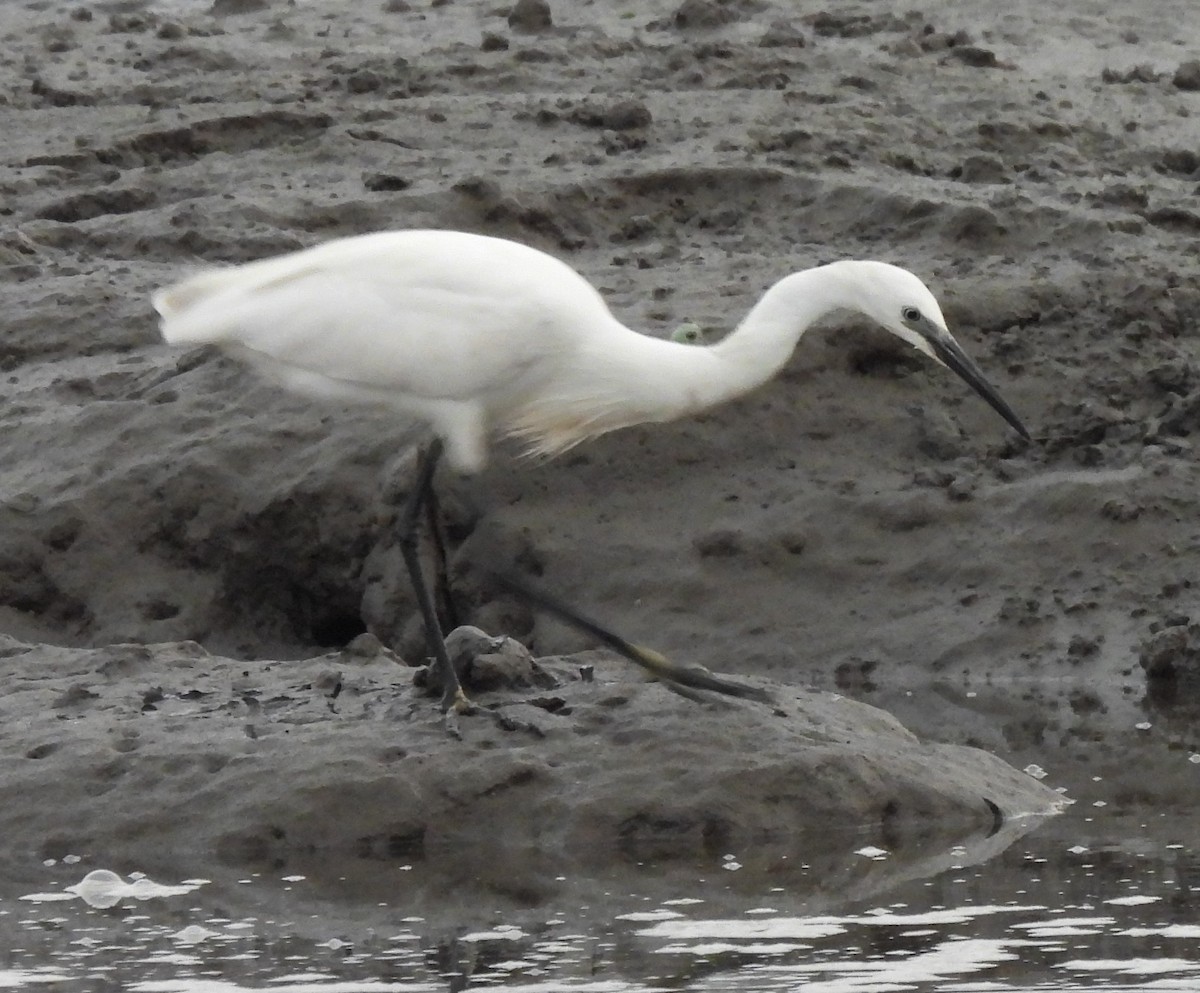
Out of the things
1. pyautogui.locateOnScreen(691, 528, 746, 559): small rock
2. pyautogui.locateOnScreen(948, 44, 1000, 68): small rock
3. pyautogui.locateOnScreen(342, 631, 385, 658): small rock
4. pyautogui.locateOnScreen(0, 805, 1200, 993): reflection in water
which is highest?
pyautogui.locateOnScreen(948, 44, 1000, 68): small rock

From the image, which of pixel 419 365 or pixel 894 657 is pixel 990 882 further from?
pixel 894 657

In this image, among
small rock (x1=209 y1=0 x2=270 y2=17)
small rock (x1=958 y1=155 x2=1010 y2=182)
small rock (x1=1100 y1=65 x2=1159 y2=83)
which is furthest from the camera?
small rock (x1=209 y1=0 x2=270 y2=17)

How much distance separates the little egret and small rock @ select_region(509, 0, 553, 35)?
5.72 meters

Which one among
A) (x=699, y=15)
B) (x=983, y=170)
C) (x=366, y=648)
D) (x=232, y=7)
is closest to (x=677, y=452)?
(x=366, y=648)

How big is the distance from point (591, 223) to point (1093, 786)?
400 cm

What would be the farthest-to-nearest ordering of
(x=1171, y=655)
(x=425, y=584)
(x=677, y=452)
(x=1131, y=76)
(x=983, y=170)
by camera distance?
(x=1131, y=76)
(x=983, y=170)
(x=677, y=452)
(x=1171, y=655)
(x=425, y=584)

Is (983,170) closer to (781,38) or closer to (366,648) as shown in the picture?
(781,38)

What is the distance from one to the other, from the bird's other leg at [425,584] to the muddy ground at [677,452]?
0.13 m

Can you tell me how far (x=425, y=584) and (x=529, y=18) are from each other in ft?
20.5

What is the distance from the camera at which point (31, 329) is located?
371 inches

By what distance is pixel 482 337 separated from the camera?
21.1 feet

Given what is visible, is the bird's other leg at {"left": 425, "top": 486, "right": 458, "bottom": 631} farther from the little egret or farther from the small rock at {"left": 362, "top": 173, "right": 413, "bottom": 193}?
the small rock at {"left": 362, "top": 173, "right": 413, "bottom": 193}

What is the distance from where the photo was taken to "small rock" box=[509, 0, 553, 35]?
12.2 meters

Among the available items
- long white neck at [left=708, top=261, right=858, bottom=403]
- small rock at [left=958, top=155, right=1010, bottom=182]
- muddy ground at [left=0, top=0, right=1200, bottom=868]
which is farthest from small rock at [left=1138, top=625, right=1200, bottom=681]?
small rock at [left=958, top=155, right=1010, bottom=182]
